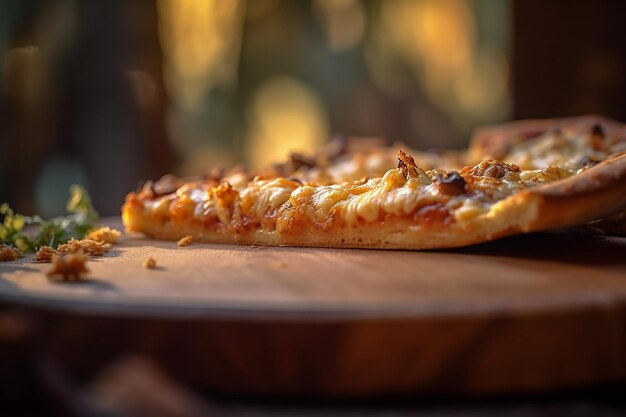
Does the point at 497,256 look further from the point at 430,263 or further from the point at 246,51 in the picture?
the point at 246,51

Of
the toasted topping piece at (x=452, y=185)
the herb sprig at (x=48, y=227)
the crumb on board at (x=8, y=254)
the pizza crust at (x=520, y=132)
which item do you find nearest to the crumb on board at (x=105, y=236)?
the herb sprig at (x=48, y=227)

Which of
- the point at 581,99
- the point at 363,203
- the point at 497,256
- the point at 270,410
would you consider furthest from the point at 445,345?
the point at 581,99

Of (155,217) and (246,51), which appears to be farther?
(246,51)

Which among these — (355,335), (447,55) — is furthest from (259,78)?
(355,335)

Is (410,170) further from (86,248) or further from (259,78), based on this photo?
(259,78)

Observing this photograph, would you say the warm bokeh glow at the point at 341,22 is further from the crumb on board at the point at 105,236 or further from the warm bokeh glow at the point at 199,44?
the crumb on board at the point at 105,236

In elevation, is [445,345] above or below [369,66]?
below
